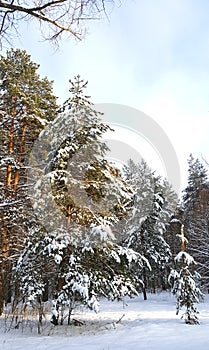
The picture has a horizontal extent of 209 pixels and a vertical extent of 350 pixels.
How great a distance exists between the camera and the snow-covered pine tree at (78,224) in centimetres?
804

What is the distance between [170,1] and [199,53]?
108 inches

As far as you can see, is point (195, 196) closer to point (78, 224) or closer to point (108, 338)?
point (78, 224)

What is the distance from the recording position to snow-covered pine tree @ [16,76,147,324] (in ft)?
26.4

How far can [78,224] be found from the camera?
355 inches

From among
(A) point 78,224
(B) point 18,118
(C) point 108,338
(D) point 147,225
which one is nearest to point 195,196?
(D) point 147,225

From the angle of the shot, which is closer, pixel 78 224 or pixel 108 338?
pixel 108 338

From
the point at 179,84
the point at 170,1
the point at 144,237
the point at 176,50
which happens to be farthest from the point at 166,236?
the point at 170,1

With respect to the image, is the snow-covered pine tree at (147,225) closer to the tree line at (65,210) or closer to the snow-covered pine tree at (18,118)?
the snow-covered pine tree at (18,118)

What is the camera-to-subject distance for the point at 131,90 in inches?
414

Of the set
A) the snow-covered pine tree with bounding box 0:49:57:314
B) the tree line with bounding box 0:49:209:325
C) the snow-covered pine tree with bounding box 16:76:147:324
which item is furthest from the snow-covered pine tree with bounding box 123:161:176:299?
the snow-covered pine tree with bounding box 16:76:147:324

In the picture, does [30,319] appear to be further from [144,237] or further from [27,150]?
[144,237]

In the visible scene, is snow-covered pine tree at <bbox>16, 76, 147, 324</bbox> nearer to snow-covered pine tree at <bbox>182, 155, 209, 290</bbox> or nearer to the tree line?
the tree line

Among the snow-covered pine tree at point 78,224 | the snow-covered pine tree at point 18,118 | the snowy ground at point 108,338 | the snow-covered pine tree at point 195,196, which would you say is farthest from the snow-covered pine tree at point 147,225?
the snowy ground at point 108,338

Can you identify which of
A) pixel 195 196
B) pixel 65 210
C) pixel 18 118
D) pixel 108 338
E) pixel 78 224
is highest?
pixel 195 196
